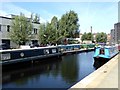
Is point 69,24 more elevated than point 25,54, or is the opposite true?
point 69,24

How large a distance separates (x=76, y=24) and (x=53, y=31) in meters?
23.3

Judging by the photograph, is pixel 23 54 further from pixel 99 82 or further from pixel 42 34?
pixel 42 34

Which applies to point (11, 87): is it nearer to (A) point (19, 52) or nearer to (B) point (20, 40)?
(A) point (19, 52)

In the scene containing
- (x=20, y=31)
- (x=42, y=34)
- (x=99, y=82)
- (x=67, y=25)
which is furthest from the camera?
(x=67, y=25)

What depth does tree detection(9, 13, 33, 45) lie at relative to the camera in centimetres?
4178

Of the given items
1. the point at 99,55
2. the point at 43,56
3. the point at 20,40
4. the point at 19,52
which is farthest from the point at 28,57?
the point at 20,40

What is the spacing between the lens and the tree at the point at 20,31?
4178cm

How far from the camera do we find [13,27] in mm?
42281

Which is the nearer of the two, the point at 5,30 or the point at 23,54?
the point at 23,54

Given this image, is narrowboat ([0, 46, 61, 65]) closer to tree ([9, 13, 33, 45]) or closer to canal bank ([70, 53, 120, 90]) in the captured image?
tree ([9, 13, 33, 45])

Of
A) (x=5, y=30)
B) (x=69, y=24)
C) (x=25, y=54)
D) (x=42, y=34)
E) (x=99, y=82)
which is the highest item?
(x=69, y=24)

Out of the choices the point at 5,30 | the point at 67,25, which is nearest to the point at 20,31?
the point at 5,30

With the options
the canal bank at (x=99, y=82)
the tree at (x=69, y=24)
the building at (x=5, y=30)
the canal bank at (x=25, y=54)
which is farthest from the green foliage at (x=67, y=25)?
the canal bank at (x=99, y=82)

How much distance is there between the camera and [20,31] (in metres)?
41.8
